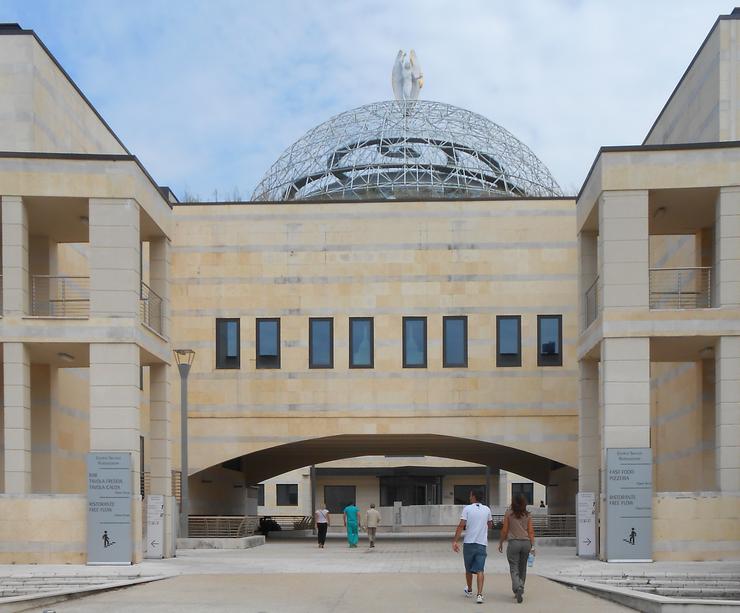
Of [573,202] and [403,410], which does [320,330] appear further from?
[573,202]

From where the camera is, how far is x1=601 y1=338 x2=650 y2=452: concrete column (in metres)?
23.9

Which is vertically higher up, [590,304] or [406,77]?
[406,77]

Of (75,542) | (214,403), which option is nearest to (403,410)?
(214,403)

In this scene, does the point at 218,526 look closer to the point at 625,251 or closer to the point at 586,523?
the point at 586,523

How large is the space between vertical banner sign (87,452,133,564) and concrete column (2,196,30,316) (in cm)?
362

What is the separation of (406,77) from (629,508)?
104 feet

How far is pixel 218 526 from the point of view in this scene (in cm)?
3462

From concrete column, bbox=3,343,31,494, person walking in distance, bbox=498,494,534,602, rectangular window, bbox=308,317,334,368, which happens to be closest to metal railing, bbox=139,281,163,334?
concrete column, bbox=3,343,31,494

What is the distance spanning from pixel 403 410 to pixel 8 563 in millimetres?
14563

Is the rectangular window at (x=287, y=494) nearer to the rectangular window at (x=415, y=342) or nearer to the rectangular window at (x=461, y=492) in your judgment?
the rectangular window at (x=461, y=492)

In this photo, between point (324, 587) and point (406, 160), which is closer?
point (324, 587)

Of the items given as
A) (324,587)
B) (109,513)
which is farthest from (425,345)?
(324,587)

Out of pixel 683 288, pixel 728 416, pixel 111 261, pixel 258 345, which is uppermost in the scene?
pixel 111 261

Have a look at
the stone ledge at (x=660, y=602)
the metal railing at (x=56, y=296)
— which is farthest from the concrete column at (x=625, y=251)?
the metal railing at (x=56, y=296)
